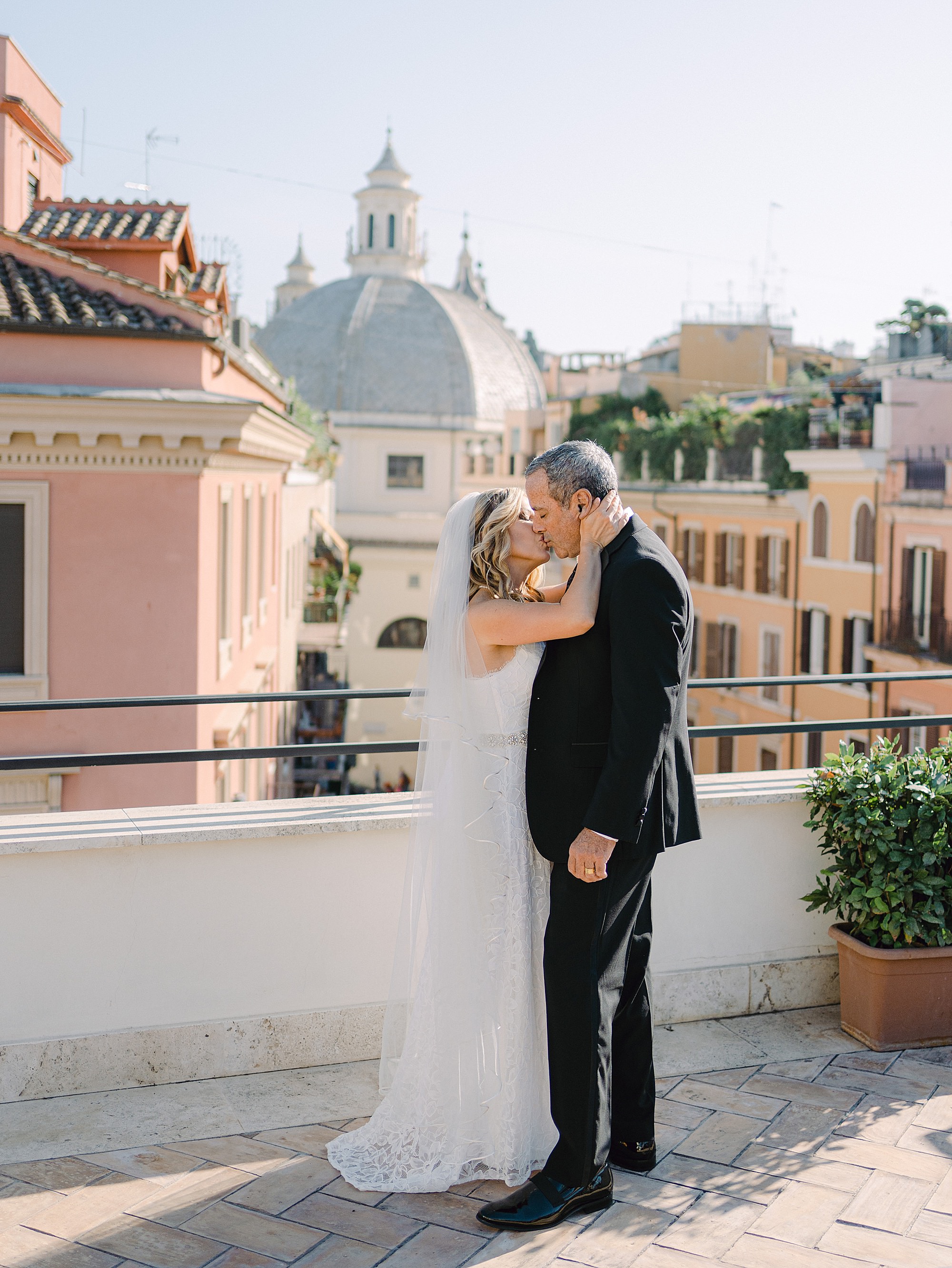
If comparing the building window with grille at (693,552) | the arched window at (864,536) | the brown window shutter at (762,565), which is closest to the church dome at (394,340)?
the building window with grille at (693,552)

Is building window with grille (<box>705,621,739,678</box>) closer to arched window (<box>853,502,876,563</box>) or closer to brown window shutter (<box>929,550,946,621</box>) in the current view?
arched window (<box>853,502,876,563</box>)

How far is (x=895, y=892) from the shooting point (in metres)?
3.70

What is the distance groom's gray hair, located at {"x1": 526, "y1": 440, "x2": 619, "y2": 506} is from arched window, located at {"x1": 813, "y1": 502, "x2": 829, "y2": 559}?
82.5 ft

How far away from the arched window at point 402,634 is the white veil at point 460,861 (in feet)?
151

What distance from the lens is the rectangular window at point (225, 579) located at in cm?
1290

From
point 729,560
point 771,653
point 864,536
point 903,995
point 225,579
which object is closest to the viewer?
point 903,995

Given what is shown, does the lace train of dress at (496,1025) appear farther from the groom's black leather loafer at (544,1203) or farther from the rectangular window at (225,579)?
the rectangular window at (225,579)

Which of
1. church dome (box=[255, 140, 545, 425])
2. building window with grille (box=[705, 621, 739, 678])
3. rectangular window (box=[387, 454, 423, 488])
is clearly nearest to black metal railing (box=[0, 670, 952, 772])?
building window with grille (box=[705, 621, 739, 678])

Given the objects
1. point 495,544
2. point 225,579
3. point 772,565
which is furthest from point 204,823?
point 772,565

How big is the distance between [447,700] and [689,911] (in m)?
1.40

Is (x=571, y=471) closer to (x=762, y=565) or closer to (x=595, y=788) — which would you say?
(x=595, y=788)

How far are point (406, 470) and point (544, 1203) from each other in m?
53.1

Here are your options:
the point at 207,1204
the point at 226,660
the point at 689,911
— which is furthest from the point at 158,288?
the point at 207,1204

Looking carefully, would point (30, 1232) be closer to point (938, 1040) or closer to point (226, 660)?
point (938, 1040)
